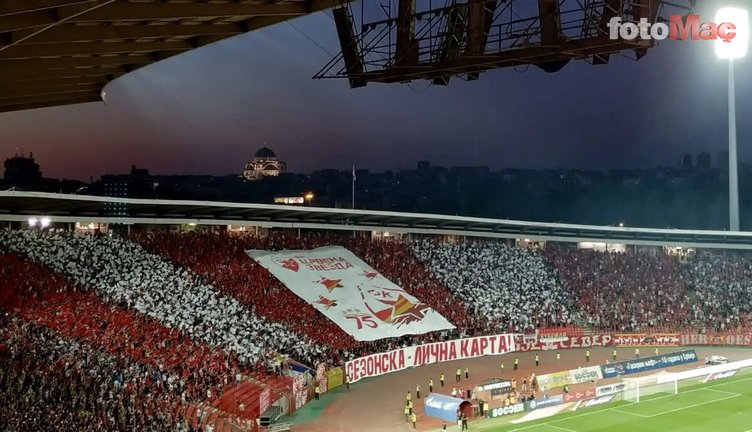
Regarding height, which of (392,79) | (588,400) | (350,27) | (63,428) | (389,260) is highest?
(350,27)

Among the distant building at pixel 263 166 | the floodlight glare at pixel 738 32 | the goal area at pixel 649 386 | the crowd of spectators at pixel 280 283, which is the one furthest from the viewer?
the distant building at pixel 263 166

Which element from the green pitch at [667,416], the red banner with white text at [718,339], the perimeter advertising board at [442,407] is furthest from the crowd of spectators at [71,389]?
the red banner with white text at [718,339]

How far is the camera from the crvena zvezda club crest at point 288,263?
137 feet

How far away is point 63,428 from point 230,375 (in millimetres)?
10952

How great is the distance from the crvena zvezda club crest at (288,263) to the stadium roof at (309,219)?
3.12 metres

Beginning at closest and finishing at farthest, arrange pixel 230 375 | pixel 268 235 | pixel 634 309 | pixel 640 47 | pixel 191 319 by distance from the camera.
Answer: pixel 640 47
pixel 230 375
pixel 191 319
pixel 268 235
pixel 634 309

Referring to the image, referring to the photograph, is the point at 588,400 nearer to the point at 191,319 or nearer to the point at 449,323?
the point at 449,323

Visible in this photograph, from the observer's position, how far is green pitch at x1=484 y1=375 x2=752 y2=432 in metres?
29.8

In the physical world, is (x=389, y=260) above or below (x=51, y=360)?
above

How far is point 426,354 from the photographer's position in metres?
40.6

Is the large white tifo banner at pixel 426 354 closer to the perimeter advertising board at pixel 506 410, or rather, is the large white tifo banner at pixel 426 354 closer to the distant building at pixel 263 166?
the perimeter advertising board at pixel 506 410

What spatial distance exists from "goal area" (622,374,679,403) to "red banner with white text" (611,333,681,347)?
37.1ft

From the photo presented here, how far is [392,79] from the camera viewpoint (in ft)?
51.3

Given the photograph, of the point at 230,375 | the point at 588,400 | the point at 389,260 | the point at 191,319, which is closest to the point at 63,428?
the point at 230,375
